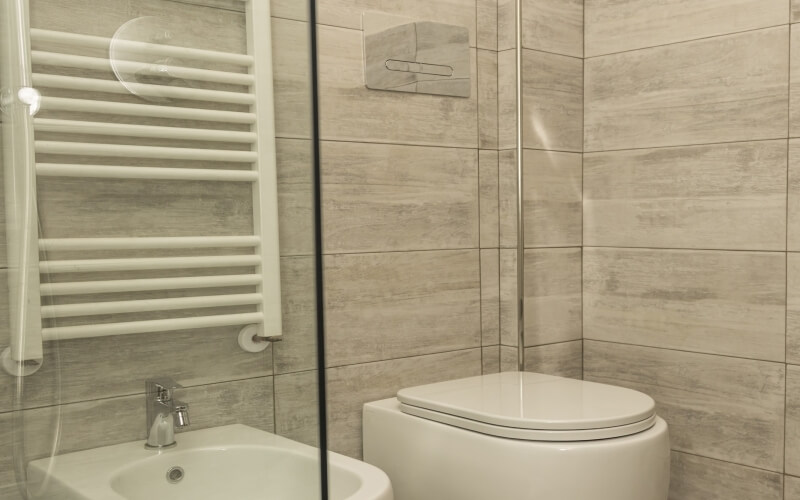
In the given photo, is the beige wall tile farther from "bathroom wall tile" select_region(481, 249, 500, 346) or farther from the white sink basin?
the white sink basin

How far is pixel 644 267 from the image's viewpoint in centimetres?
195

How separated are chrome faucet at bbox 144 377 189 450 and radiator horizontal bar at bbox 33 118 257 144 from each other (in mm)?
195

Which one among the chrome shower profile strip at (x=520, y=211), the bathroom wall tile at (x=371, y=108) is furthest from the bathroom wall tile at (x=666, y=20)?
the bathroom wall tile at (x=371, y=108)

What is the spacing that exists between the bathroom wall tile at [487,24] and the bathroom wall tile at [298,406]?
1.40 meters

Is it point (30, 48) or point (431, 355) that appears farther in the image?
point (431, 355)

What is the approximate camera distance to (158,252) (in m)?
0.63

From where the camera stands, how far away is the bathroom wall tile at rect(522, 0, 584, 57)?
6.34ft

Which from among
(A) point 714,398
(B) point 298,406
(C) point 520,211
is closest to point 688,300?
(A) point 714,398

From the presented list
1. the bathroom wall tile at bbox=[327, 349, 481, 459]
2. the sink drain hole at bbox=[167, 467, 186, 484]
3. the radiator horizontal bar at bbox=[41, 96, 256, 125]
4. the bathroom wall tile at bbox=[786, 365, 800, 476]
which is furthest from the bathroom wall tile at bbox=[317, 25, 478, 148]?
the sink drain hole at bbox=[167, 467, 186, 484]

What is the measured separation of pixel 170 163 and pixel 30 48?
0.43 ft

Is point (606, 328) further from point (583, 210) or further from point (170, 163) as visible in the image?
point (170, 163)

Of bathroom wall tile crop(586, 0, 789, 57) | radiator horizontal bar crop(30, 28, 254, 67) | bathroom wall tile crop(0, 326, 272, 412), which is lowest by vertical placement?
bathroom wall tile crop(0, 326, 272, 412)

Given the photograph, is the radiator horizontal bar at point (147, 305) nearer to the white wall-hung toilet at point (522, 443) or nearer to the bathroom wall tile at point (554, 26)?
the white wall-hung toilet at point (522, 443)

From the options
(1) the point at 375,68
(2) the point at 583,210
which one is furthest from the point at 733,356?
(1) the point at 375,68
